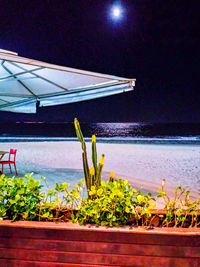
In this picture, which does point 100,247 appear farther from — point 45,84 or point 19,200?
point 45,84

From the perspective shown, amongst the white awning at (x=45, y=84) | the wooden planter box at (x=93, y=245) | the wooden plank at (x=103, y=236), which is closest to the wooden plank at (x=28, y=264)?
the wooden planter box at (x=93, y=245)

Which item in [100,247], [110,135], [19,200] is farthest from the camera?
[110,135]

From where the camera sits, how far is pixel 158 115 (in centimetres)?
6694

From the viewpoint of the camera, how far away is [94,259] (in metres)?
1.50

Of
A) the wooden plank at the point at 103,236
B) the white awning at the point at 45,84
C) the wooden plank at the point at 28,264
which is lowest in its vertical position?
the wooden plank at the point at 28,264

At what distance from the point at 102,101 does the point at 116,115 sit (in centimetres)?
1196

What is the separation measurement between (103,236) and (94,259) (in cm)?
15

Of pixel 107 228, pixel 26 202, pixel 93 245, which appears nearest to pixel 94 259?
pixel 93 245

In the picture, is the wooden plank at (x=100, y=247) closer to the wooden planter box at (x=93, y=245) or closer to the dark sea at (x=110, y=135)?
the wooden planter box at (x=93, y=245)

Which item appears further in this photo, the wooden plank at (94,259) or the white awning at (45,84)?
the white awning at (45,84)

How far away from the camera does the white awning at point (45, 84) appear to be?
3237mm

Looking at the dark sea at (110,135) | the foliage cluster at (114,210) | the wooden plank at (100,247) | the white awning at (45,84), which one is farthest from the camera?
the dark sea at (110,135)

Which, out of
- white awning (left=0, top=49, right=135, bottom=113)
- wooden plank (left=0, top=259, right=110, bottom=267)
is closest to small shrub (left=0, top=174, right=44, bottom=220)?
wooden plank (left=0, top=259, right=110, bottom=267)

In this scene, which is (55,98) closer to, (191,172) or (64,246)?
(64,246)
